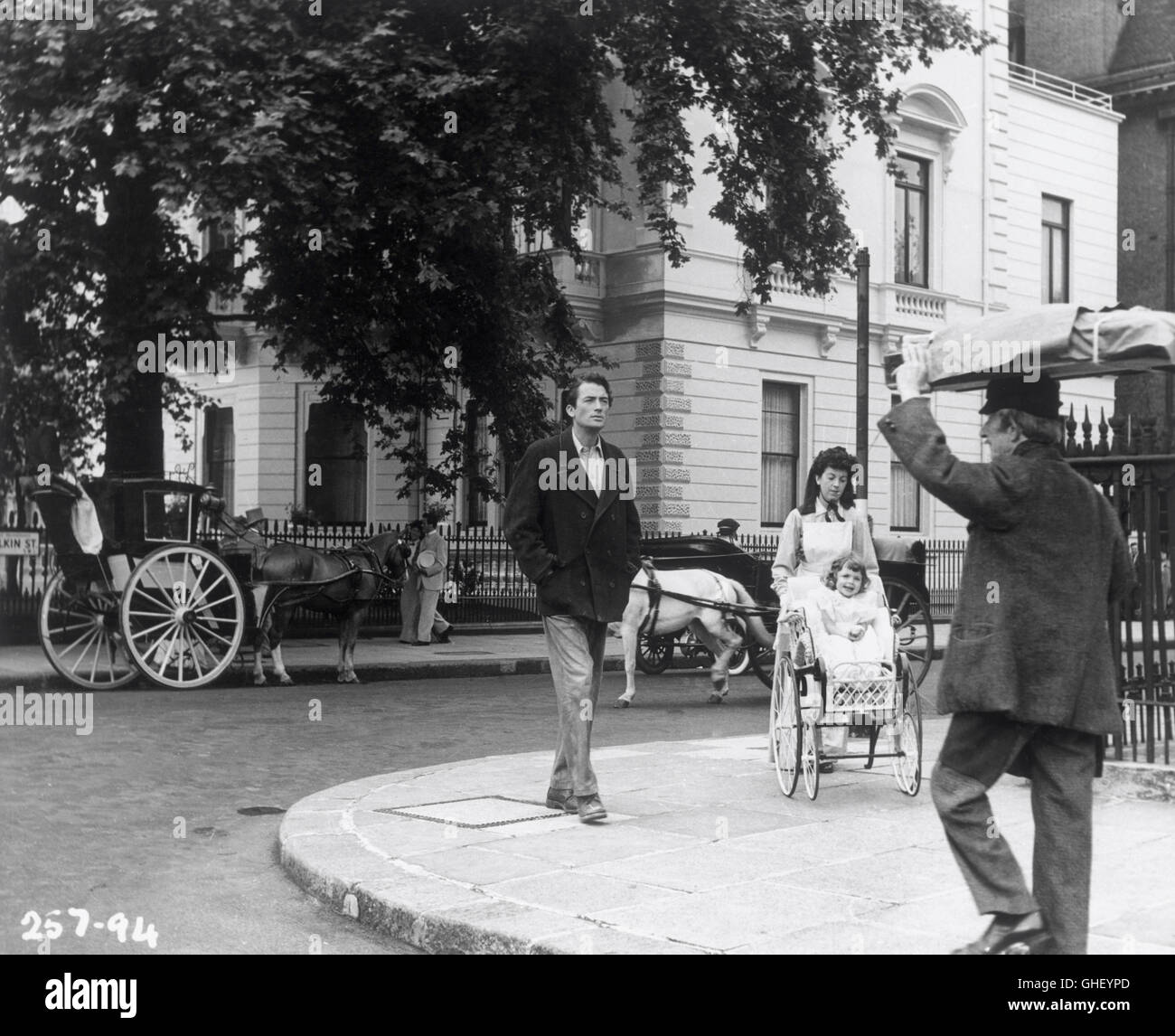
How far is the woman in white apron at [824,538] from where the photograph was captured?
8578 mm

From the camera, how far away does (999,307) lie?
108 feet

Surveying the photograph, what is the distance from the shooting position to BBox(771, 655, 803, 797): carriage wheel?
7916mm

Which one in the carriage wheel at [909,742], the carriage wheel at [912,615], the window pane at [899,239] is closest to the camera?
the carriage wheel at [909,742]

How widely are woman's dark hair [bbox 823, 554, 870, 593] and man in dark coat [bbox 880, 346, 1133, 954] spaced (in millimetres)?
3796

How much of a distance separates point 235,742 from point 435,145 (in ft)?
25.9

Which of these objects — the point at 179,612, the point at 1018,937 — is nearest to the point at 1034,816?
the point at 1018,937

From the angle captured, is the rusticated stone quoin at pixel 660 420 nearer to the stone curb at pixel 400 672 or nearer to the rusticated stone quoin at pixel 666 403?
the rusticated stone quoin at pixel 666 403

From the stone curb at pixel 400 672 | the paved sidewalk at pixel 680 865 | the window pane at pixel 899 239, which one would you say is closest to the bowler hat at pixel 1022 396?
the paved sidewalk at pixel 680 865

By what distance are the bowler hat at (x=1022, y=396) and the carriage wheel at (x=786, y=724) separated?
331 centimetres

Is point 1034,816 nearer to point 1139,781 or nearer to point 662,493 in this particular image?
point 1139,781

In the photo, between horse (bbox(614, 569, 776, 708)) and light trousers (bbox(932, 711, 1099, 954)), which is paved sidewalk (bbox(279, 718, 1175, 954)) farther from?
horse (bbox(614, 569, 776, 708))

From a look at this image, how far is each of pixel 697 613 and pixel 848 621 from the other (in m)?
6.33

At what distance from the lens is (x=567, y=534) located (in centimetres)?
743
